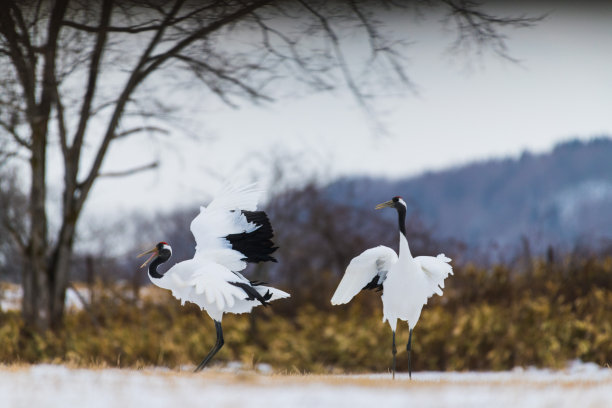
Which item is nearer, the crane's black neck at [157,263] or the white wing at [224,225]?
the crane's black neck at [157,263]

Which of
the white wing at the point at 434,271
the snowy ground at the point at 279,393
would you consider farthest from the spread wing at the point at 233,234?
the white wing at the point at 434,271

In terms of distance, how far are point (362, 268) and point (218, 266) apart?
919 millimetres

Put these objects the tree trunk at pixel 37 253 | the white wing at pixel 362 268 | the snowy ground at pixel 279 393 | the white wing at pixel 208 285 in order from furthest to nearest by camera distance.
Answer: the tree trunk at pixel 37 253
the white wing at pixel 362 268
the white wing at pixel 208 285
the snowy ground at pixel 279 393

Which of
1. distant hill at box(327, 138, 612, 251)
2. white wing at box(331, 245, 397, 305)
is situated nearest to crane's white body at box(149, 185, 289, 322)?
white wing at box(331, 245, 397, 305)

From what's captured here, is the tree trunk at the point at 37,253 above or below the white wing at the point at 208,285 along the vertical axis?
below

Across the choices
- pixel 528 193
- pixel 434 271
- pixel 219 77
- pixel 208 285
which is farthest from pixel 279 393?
pixel 528 193

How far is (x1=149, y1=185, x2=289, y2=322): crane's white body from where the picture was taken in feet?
12.6

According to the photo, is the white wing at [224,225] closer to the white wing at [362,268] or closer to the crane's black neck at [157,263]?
the crane's black neck at [157,263]

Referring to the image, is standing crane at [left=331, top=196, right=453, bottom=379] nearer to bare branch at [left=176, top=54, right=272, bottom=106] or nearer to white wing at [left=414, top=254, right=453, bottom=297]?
white wing at [left=414, top=254, right=453, bottom=297]

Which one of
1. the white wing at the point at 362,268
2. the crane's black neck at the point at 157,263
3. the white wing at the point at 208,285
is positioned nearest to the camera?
the white wing at the point at 208,285

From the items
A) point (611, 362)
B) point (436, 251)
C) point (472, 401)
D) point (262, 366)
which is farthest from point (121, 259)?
point (472, 401)

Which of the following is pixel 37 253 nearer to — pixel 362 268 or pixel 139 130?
pixel 139 130

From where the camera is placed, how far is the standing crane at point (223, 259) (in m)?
3.88

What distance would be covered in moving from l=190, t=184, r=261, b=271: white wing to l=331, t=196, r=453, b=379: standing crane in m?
0.70
